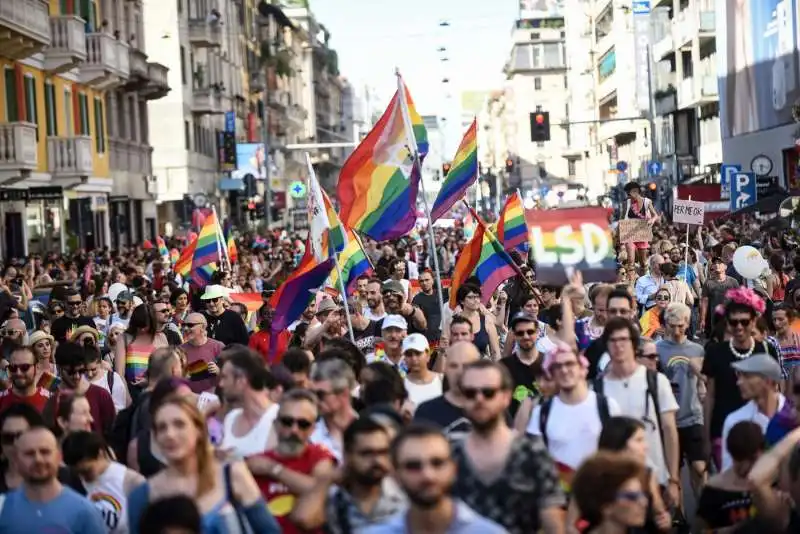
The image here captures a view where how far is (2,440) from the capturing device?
25.8 ft

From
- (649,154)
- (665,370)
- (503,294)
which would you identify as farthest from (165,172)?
(665,370)

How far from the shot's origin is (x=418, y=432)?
218 inches

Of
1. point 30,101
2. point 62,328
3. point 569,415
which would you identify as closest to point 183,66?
point 30,101

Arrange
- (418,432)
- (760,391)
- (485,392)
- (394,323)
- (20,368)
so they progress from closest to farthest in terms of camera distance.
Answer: (418,432) < (485,392) < (760,391) < (20,368) < (394,323)

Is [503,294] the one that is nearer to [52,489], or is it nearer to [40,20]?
[52,489]

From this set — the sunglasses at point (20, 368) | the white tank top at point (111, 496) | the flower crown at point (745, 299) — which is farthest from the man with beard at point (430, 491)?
the sunglasses at point (20, 368)

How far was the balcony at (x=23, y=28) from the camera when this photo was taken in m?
32.1

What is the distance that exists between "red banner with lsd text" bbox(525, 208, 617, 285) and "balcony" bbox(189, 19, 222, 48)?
54975 mm

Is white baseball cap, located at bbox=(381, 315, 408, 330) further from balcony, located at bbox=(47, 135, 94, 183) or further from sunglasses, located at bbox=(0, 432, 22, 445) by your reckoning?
balcony, located at bbox=(47, 135, 94, 183)

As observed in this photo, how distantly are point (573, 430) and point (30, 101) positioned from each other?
97.0 ft

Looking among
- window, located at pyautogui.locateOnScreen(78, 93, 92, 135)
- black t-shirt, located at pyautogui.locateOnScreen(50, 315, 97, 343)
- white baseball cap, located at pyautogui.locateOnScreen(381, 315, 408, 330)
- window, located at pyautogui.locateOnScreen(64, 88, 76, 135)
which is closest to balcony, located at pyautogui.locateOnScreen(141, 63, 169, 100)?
window, located at pyautogui.locateOnScreen(78, 93, 92, 135)

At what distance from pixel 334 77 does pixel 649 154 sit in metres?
68.2

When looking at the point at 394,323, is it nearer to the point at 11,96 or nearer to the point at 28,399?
the point at 28,399

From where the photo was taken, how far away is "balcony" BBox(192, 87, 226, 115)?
6388cm
